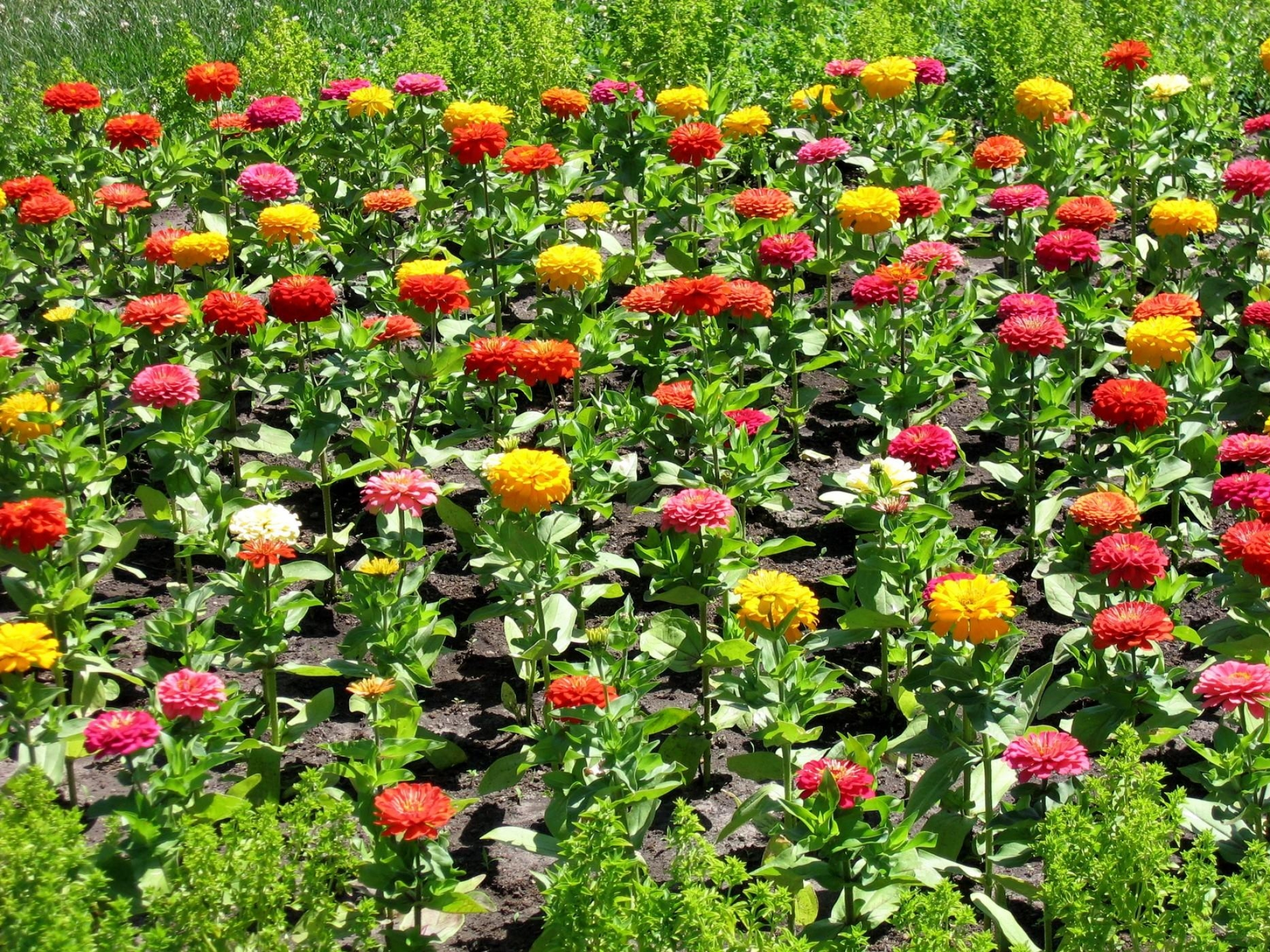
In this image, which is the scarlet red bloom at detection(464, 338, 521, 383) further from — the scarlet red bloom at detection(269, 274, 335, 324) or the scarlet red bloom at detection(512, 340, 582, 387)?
the scarlet red bloom at detection(269, 274, 335, 324)

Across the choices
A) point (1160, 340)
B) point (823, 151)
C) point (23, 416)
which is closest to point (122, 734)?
point (23, 416)

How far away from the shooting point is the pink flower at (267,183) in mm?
5441

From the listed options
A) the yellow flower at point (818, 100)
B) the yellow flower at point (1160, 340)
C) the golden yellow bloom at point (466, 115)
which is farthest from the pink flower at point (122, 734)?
the yellow flower at point (818, 100)

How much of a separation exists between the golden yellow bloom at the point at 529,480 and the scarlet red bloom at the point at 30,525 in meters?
1.08

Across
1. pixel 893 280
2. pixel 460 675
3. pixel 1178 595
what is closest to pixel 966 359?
pixel 893 280

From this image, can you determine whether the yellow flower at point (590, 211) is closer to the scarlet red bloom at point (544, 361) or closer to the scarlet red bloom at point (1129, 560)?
the scarlet red bloom at point (544, 361)

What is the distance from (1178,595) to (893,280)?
161 centimetres

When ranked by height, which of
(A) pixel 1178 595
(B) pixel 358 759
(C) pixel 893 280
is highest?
A: (C) pixel 893 280

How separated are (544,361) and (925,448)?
1.11 meters

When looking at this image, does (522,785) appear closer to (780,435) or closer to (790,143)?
(780,435)

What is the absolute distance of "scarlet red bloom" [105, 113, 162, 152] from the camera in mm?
5816

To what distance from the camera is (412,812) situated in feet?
9.86

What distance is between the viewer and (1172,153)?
631cm

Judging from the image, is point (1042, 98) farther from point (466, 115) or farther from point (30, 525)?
point (30, 525)
